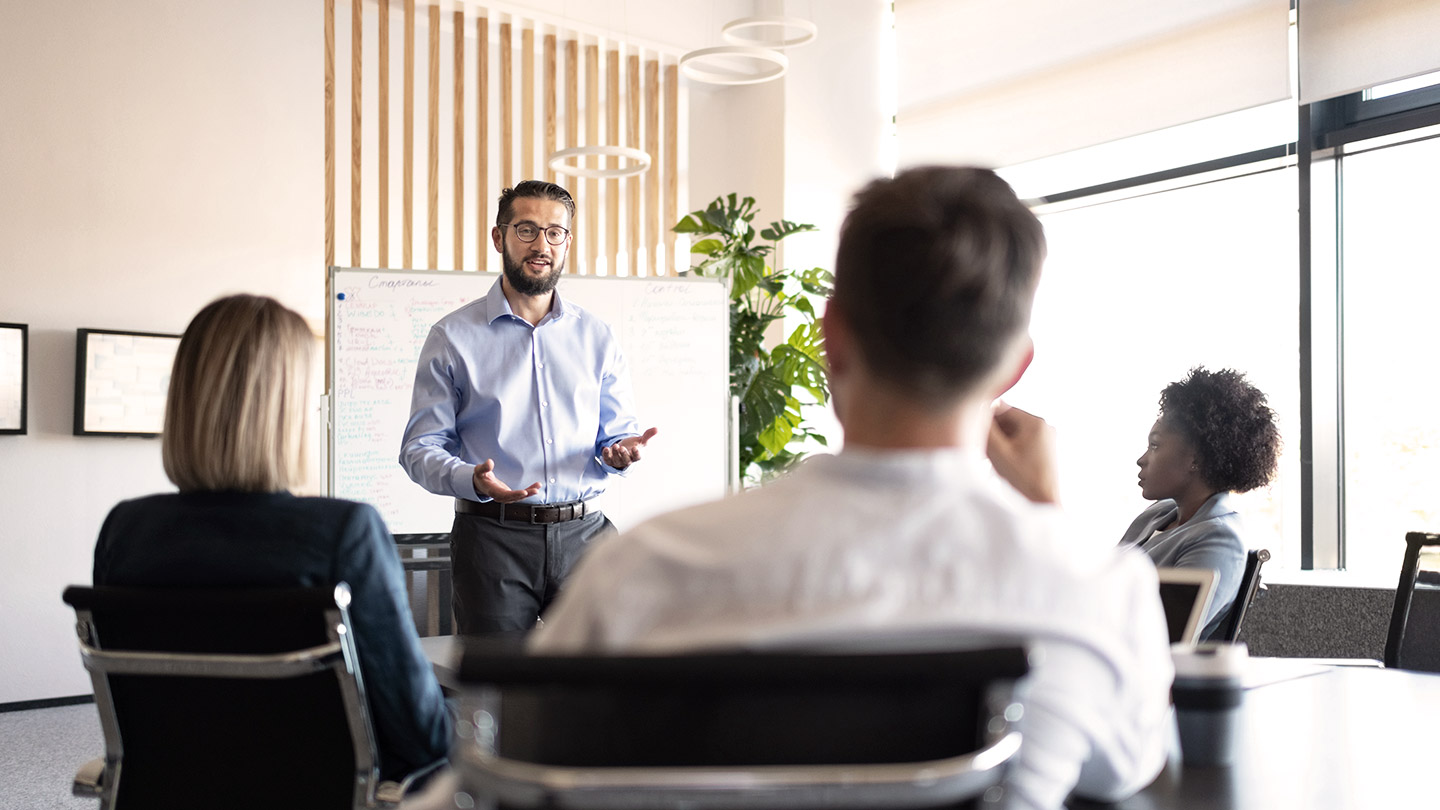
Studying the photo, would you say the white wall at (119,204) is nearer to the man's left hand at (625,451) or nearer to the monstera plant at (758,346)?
the monstera plant at (758,346)

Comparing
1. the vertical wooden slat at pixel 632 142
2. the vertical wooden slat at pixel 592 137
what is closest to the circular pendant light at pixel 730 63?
the vertical wooden slat at pixel 632 142

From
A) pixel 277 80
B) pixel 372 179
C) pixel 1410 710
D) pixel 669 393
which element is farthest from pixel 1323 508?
pixel 277 80

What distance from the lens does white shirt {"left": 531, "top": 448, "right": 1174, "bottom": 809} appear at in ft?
2.25

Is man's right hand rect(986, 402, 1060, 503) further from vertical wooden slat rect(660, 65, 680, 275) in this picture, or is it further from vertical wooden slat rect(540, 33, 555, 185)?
vertical wooden slat rect(660, 65, 680, 275)

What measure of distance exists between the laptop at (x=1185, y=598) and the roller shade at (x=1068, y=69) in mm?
3146

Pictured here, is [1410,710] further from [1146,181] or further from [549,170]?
[549,170]

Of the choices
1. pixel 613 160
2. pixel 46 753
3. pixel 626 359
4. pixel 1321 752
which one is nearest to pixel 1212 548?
pixel 1321 752

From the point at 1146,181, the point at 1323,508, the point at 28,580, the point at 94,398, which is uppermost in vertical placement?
the point at 1146,181

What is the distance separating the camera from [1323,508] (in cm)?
454

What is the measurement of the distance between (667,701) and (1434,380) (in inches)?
186

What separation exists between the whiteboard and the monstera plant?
0.40 m

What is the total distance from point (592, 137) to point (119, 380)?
8.75 feet

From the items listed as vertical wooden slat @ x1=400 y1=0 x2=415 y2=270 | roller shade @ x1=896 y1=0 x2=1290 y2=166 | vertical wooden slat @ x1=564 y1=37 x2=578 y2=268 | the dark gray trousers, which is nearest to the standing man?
the dark gray trousers

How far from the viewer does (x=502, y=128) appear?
580cm
